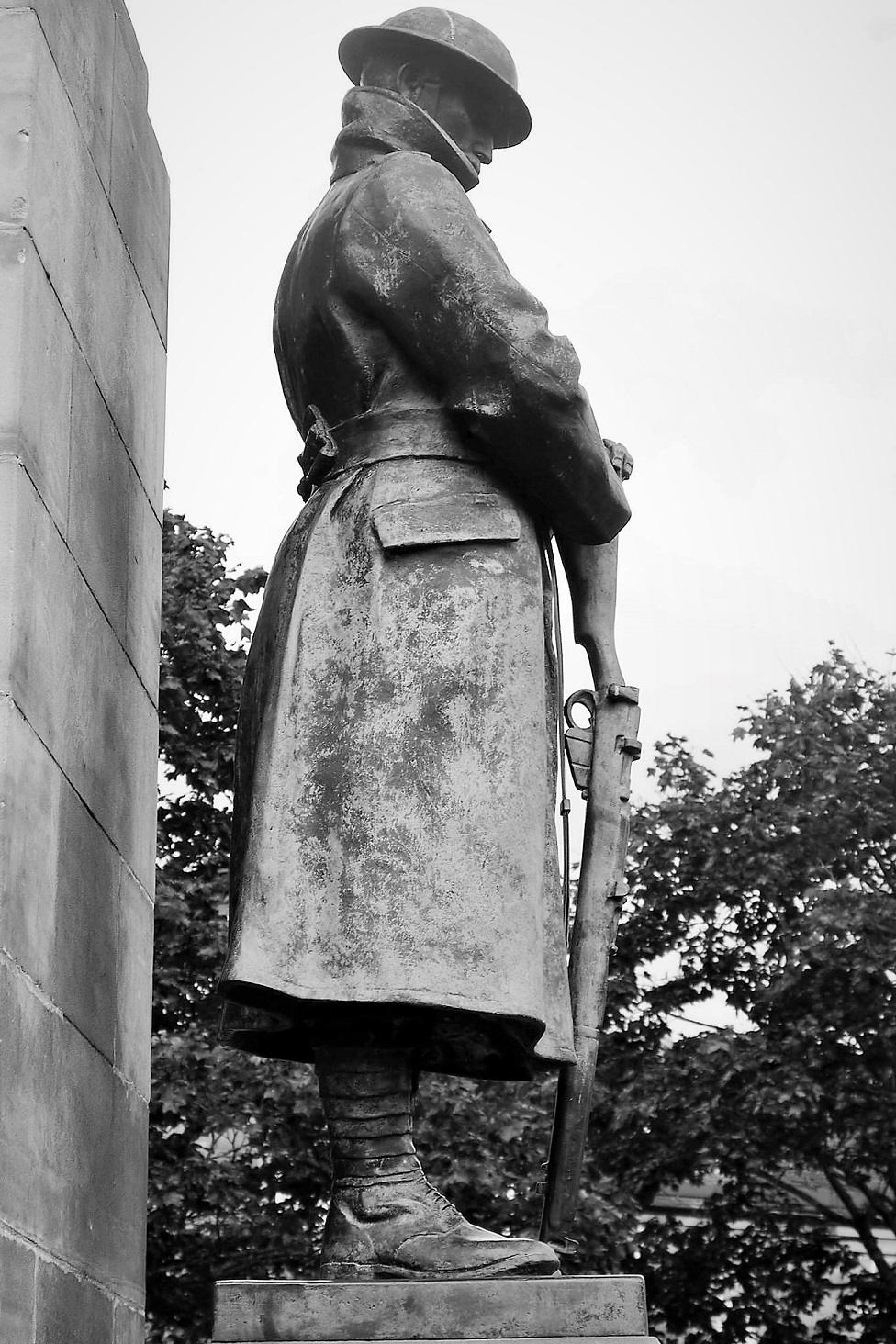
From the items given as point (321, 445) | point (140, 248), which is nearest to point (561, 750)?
point (321, 445)

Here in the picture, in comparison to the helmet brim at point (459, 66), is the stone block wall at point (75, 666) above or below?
below

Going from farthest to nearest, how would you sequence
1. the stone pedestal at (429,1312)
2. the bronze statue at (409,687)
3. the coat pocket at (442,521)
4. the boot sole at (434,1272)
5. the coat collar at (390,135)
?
the coat collar at (390,135), the coat pocket at (442,521), the bronze statue at (409,687), the boot sole at (434,1272), the stone pedestal at (429,1312)

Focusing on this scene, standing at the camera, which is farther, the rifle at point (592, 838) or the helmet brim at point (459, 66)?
the helmet brim at point (459, 66)

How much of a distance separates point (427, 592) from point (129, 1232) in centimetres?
205

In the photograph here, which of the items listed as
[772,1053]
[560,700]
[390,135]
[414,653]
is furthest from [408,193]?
[772,1053]

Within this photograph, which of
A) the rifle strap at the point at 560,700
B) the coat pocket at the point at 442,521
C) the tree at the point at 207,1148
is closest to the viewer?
the coat pocket at the point at 442,521

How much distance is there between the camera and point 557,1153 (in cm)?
488

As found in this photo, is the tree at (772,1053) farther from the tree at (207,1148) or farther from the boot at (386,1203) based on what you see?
the boot at (386,1203)

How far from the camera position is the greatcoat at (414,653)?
4543 millimetres

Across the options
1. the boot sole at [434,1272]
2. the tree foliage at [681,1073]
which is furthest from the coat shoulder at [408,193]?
the tree foliage at [681,1073]

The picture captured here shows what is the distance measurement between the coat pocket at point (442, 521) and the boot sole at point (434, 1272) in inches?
66.1

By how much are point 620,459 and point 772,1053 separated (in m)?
18.0

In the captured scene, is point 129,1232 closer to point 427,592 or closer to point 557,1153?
point 557,1153

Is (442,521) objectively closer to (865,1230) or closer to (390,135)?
(390,135)
